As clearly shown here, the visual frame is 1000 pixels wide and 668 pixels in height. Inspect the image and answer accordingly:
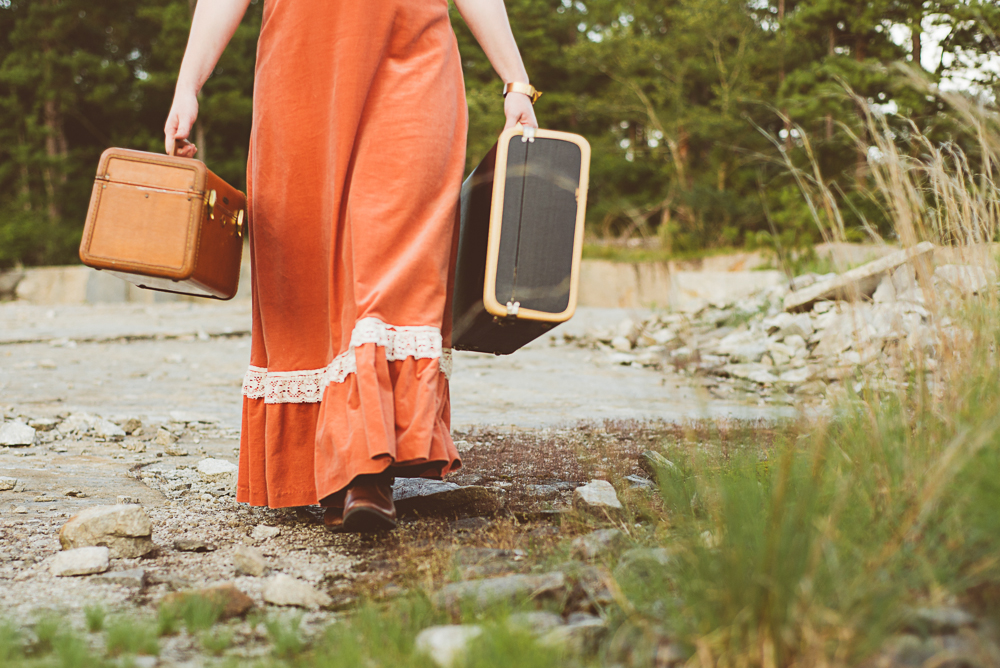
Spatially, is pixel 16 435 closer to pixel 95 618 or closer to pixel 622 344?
pixel 95 618

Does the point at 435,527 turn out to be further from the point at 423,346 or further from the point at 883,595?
the point at 883,595

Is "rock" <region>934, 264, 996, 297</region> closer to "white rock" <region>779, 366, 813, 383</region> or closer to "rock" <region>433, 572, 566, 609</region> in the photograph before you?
"rock" <region>433, 572, 566, 609</region>

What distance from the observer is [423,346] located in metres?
1.56

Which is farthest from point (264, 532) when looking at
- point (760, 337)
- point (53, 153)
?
point (53, 153)

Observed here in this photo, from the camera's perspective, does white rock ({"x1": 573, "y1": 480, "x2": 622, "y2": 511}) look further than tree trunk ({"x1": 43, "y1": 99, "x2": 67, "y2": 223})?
No

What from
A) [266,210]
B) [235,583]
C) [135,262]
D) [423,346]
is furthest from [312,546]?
[266,210]

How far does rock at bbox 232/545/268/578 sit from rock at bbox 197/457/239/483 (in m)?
0.89

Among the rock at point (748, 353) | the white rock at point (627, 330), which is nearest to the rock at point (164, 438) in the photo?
the rock at point (748, 353)

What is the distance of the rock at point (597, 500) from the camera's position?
5.18 ft

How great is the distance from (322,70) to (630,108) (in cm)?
A: 1660

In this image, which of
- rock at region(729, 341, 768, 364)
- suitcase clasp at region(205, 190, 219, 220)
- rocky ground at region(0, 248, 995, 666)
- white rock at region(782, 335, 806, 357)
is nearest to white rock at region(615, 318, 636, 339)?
rock at region(729, 341, 768, 364)

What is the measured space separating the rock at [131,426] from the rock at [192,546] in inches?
60.8

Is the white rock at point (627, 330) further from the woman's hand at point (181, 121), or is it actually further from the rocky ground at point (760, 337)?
the woman's hand at point (181, 121)

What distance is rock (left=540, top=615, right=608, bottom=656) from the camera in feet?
3.01
